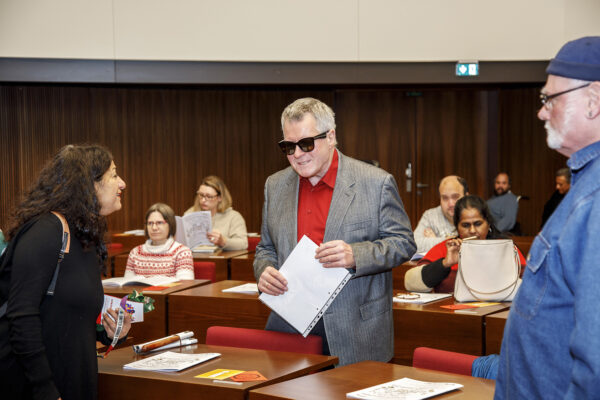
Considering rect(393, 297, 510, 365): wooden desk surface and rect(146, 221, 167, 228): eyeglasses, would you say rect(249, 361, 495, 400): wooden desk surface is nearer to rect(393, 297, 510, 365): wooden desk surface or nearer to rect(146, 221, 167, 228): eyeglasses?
rect(393, 297, 510, 365): wooden desk surface

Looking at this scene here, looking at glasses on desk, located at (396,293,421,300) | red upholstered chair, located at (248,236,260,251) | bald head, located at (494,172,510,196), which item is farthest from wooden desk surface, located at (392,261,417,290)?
bald head, located at (494,172,510,196)

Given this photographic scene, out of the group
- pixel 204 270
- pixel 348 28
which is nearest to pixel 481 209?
pixel 204 270

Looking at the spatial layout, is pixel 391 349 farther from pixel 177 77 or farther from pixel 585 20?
pixel 585 20

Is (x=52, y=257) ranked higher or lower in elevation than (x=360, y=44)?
lower

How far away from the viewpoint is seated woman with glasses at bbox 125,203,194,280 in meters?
5.29

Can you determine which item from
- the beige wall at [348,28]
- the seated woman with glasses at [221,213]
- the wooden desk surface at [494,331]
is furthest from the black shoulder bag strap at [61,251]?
the beige wall at [348,28]

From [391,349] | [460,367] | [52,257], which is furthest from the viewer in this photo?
[391,349]

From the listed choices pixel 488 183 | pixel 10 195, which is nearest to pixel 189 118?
pixel 10 195

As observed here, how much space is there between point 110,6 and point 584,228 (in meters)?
8.12

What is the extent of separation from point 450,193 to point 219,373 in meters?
3.96

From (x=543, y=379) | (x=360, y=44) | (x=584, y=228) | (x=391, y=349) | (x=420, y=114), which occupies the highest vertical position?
(x=360, y=44)

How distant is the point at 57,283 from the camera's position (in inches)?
86.9

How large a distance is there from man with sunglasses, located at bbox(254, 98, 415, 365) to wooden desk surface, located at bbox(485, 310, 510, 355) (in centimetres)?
85

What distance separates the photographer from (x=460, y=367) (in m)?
2.55
